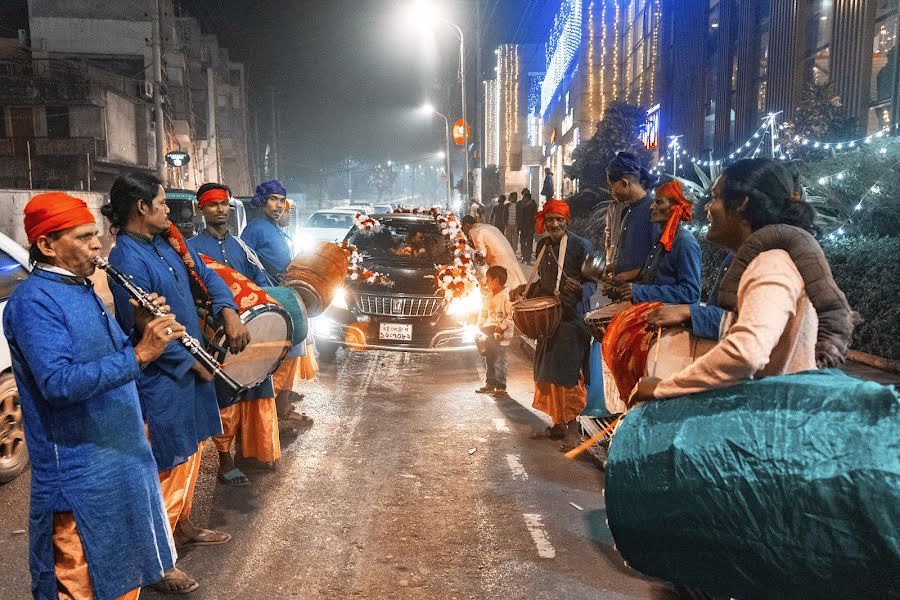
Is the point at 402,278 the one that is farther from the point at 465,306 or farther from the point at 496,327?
the point at 496,327

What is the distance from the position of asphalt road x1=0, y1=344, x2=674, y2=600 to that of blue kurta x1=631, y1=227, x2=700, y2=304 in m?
1.52

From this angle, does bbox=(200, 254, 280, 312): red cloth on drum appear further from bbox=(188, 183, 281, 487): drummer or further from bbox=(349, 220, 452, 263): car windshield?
bbox=(349, 220, 452, 263): car windshield

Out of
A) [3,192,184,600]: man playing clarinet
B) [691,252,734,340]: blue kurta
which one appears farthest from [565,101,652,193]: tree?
[3,192,184,600]: man playing clarinet

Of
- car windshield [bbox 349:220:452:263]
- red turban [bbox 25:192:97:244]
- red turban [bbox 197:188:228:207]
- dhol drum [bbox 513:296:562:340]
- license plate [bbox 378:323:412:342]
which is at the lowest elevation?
license plate [bbox 378:323:412:342]

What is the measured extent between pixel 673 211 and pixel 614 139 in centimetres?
1755

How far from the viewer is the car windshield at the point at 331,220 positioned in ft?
71.6

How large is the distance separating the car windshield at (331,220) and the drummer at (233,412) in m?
15.5

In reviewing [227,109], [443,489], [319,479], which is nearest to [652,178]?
[443,489]

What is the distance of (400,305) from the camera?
32.3 ft

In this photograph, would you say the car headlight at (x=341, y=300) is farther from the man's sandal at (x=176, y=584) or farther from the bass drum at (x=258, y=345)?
the man's sandal at (x=176, y=584)

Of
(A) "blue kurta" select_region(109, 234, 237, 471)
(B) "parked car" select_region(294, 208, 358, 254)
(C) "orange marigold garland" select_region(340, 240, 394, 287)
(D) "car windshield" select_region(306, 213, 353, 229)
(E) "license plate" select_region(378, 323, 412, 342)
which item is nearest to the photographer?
(A) "blue kurta" select_region(109, 234, 237, 471)

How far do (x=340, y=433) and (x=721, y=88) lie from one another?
14.9 m

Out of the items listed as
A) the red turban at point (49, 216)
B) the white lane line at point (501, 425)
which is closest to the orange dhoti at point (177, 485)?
the red turban at point (49, 216)

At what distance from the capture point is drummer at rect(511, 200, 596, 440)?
6828 mm
